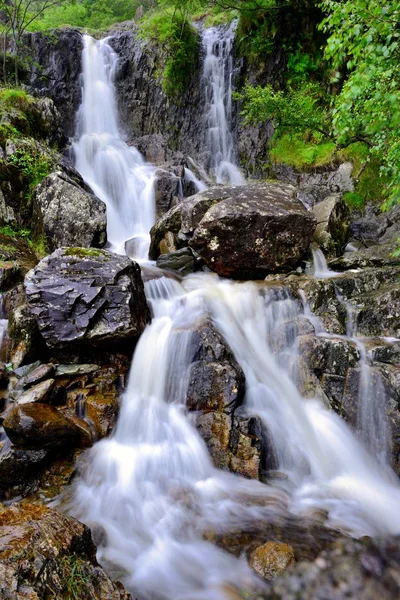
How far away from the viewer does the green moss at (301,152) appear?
13.3 metres

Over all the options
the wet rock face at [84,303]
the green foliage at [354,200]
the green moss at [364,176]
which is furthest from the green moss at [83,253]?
the green moss at [364,176]

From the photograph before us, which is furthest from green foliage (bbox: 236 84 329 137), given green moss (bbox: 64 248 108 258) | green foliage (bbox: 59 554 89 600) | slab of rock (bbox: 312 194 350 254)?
green foliage (bbox: 59 554 89 600)

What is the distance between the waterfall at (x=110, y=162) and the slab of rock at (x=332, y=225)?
4.57m

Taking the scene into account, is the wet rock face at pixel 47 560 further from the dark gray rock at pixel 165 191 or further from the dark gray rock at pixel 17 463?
the dark gray rock at pixel 165 191

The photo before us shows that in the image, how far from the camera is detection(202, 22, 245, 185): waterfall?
53.7 feet

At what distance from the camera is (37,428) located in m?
4.49

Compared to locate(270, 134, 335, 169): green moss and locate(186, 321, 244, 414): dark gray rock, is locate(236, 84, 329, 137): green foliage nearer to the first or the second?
locate(270, 134, 335, 169): green moss

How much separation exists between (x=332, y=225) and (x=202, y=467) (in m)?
6.87

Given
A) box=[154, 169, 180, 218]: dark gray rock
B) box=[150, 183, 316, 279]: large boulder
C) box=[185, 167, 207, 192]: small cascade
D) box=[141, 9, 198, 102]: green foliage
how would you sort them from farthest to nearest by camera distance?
box=[141, 9, 198, 102]: green foliage → box=[185, 167, 207, 192]: small cascade → box=[154, 169, 180, 218]: dark gray rock → box=[150, 183, 316, 279]: large boulder

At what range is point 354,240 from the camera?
10.3 metres

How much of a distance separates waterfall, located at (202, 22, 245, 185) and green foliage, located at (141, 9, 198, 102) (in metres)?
0.76

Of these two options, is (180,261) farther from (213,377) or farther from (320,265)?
(213,377)

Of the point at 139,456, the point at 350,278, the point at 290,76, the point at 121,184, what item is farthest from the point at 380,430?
the point at 290,76

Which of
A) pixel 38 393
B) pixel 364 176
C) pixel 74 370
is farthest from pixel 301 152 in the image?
pixel 38 393
